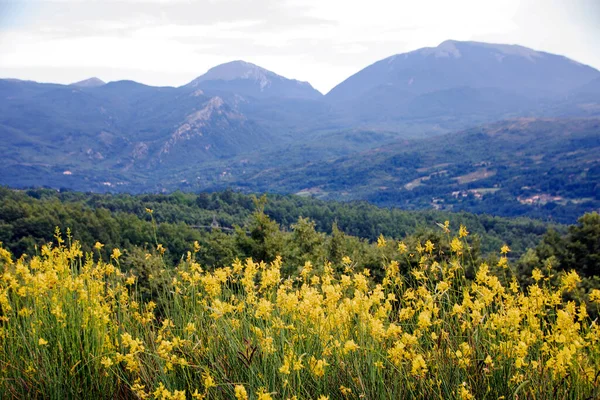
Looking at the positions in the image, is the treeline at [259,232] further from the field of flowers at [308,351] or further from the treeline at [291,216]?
the field of flowers at [308,351]

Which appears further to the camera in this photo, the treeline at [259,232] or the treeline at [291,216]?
the treeline at [291,216]

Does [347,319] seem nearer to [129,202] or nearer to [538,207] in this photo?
[129,202]

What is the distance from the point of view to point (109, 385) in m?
3.45

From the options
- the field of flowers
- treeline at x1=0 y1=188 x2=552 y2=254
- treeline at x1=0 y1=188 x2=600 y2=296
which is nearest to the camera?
the field of flowers

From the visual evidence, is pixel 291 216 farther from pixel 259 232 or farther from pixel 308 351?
pixel 308 351

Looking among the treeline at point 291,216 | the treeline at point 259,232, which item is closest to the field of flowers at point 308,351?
the treeline at point 259,232

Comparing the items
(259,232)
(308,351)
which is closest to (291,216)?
(259,232)

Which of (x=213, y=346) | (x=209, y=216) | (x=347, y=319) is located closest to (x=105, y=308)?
(x=213, y=346)

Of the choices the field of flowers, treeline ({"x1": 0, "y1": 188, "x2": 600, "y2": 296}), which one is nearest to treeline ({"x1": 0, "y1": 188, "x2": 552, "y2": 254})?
treeline ({"x1": 0, "y1": 188, "x2": 600, "y2": 296})

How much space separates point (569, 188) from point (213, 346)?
21581cm

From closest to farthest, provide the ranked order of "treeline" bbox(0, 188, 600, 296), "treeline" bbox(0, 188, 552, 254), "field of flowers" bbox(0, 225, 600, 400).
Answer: "field of flowers" bbox(0, 225, 600, 400) < "treeline" bbox(0, 188, 600, 296) < "treeline" bbox(0, 188, 552, 254)

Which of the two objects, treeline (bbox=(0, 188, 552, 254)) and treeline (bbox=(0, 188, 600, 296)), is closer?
treeline (bbox=(0, 188, 600, 296))

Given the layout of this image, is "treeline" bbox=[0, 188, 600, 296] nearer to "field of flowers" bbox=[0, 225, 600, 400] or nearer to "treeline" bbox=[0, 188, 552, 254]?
"treeline" bbox=[0, 188, 552, 254]

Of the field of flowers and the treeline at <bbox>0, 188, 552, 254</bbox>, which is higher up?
the field of flowers
